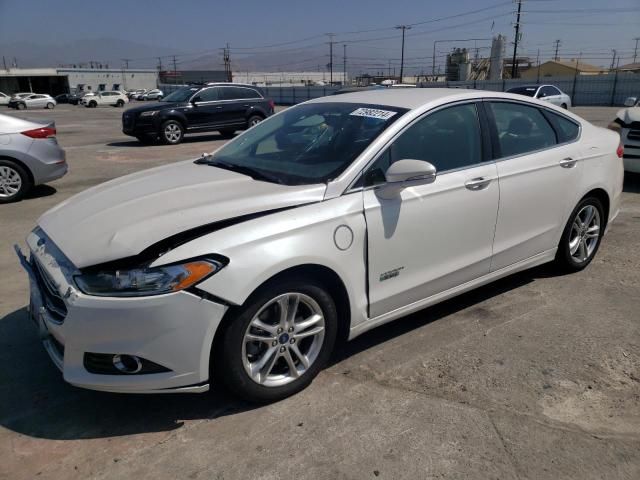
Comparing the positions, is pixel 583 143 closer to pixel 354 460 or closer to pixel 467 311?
pixel 467 311

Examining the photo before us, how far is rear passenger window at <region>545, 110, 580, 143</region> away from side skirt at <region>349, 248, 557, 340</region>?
925 millimetres

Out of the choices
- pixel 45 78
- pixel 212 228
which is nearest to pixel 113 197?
pixel 212 228

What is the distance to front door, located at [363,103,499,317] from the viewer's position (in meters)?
3.09

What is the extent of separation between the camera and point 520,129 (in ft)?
13.3

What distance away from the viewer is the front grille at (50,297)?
103 inches

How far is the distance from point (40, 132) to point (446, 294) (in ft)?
22.1

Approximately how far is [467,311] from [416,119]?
5.03 ft

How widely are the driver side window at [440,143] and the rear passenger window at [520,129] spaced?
0.27 metres

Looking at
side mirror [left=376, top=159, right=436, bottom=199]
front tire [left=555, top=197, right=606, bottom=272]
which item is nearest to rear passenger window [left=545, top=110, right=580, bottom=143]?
front tire [left=555, top=197, right=606, bottom=272]

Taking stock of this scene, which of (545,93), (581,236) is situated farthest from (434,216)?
(545,93)

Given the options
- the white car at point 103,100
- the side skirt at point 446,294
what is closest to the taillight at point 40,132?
the side skirt at point 446,294

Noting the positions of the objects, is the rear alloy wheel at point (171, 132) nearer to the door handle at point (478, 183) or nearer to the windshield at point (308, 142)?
the windshield at point (308, 142)

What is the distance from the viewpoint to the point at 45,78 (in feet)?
267

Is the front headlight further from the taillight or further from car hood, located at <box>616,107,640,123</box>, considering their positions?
car hood, located at <box>616,107,640,123</box>
